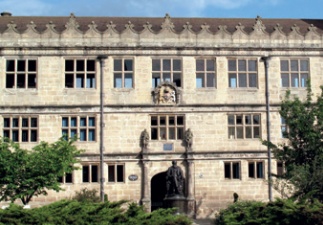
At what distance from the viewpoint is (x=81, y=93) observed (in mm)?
34125

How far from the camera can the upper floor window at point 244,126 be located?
34562 mm

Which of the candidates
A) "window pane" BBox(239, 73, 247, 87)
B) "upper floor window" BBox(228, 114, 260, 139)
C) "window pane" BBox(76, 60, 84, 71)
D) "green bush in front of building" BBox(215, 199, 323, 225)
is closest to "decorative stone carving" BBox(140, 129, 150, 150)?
"upper floor window" BBox(228, 114, 260, 139)

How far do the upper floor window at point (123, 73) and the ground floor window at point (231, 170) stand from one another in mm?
6837

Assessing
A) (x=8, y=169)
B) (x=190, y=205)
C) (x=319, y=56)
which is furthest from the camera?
(x=319, y=56)

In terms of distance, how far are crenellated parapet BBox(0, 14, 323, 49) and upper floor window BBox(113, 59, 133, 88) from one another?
0.94m

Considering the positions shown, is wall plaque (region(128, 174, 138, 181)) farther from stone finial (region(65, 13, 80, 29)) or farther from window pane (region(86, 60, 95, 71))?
stone finial (region(65, 13, 80, 29))

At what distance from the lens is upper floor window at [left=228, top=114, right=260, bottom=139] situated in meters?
34.6

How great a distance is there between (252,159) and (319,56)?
Answer: 23.2 feet

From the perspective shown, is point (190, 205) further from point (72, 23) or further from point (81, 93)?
point (72, 23)

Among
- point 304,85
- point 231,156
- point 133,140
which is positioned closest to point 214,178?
point 231,156

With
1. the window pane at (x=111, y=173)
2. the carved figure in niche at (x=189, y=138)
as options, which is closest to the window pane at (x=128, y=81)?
the carved figure in niche at (x=189, y=138)

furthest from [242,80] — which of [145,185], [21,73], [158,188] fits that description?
[21,73]

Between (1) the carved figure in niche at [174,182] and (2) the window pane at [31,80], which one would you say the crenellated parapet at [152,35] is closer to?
(2) the window pane at [31,80]

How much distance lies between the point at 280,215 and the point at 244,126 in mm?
17498
